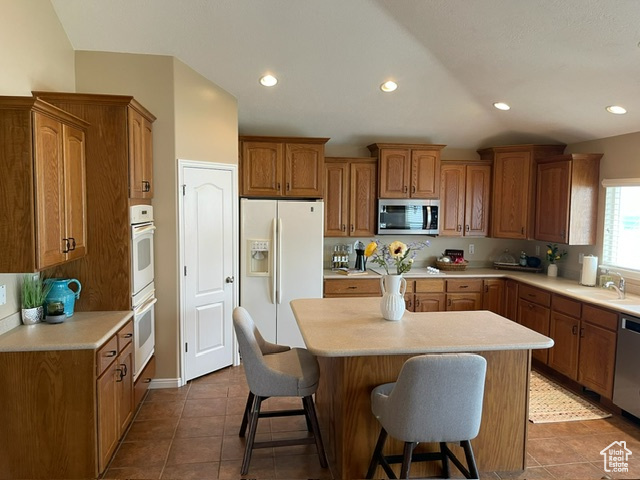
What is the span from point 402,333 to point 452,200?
10.5 feet

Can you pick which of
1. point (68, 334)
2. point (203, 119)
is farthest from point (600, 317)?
point (68, 334)

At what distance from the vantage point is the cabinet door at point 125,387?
296 cm

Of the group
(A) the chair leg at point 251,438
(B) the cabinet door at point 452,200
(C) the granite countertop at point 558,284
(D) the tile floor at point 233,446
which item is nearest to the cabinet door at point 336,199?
(C) the granite countertop at point 558,284

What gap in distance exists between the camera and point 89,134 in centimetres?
320

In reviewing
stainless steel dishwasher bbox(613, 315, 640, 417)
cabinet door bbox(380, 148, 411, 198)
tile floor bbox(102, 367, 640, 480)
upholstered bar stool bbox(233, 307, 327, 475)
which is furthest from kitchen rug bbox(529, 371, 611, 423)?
cabinet door bbox(380, 148, 411, 198)

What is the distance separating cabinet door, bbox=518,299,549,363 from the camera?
4477 millimetres

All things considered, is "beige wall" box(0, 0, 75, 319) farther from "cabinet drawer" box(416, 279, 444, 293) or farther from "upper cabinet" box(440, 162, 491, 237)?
"upper cabinet" box(440, 162, 491, 237)

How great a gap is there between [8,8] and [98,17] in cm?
78

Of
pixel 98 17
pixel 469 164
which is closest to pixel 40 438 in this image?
pixel 98 17

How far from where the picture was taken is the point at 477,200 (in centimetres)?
Answer: 552

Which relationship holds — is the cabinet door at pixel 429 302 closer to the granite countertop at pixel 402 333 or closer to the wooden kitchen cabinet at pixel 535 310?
the wooden kitchen cabinet at pixel 535 310

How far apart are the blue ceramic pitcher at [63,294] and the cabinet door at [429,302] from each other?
3.42 meters

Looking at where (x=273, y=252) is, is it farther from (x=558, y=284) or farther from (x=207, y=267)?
(x=558, y=284)

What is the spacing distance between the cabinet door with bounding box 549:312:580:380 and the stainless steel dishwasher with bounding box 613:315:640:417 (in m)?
0.48
